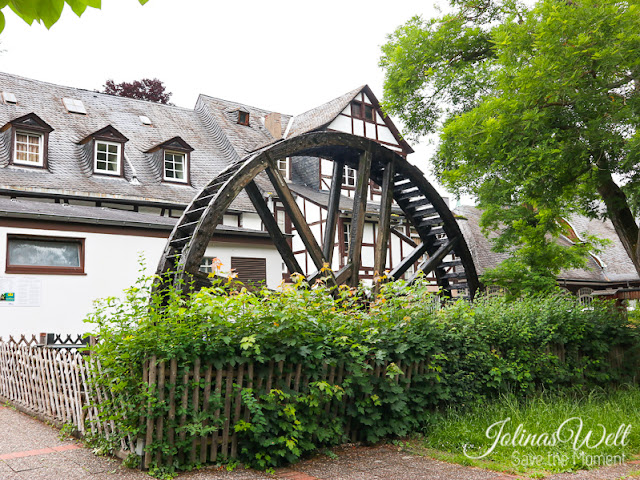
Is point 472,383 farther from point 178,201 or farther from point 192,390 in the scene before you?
point 178,201

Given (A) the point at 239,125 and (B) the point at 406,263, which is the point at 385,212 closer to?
(B) the point at 406,263

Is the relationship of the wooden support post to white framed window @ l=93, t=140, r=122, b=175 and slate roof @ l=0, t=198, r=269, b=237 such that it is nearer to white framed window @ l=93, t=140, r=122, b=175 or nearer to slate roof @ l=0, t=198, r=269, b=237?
slate roof @ l=0, t=198, r=269, b=237

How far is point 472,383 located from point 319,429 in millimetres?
2326

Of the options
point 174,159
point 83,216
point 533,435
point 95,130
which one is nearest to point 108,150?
point 95,130

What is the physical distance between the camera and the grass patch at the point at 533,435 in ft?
17.7

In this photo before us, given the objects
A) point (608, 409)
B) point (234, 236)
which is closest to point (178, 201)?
point (234, 236)

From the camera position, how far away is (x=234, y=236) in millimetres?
15938

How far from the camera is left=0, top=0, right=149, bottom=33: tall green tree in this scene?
212 centimetres

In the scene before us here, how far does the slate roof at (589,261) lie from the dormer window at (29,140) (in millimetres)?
17884

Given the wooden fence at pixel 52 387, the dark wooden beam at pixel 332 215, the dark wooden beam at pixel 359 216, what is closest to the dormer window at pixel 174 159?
the dark wooden beam at pixel 332 215

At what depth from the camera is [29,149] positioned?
703 inches

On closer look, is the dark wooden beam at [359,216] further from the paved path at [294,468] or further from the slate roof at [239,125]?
the slate roof at [239,125]

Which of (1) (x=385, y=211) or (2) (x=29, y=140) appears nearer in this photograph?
(1) (x=385, y=211)

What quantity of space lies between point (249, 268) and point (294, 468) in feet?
36.2
